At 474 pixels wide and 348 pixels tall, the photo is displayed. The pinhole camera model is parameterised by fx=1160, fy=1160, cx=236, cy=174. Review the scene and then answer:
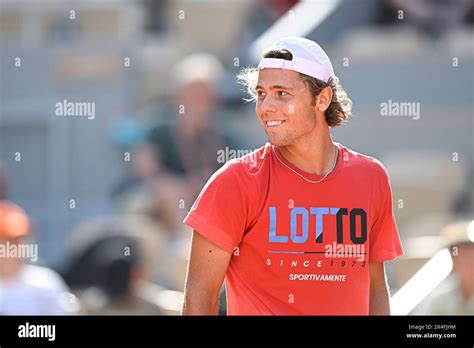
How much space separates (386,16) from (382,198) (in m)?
5.57

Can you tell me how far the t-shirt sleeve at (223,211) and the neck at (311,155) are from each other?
9.5 inches

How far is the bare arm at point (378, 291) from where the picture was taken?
13.0 ft

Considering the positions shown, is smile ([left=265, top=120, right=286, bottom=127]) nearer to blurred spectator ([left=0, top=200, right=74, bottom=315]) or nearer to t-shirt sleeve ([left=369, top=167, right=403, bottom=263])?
t-shirt sleeve ([left=369, top=167, right=403, bottom=263])

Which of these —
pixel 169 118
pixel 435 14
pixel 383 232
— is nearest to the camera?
pixel 383 232

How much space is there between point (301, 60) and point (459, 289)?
91.5 inches

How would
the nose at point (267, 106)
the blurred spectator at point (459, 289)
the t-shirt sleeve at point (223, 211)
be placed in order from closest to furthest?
1. the t-shirt sleeve at point (223, 211)
2. the nose at point (267, 106)
3. the blurred spectator at point (459, 289)

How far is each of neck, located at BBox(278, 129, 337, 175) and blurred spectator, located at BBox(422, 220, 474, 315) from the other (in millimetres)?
1879

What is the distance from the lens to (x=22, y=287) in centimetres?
627

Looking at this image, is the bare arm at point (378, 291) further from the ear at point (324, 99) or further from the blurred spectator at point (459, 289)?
the blurred spectator at point (459, 289)

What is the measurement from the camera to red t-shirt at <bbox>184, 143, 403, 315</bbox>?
12.1 ft

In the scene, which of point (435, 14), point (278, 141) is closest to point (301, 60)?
point (278, 141)

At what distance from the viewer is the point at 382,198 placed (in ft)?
12.8

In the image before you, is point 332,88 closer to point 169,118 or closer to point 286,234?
point 286,234

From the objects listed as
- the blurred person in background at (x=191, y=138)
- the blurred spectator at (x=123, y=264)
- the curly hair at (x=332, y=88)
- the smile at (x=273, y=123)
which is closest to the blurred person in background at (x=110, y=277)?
the blurred spectator at (x=123, y=264)
